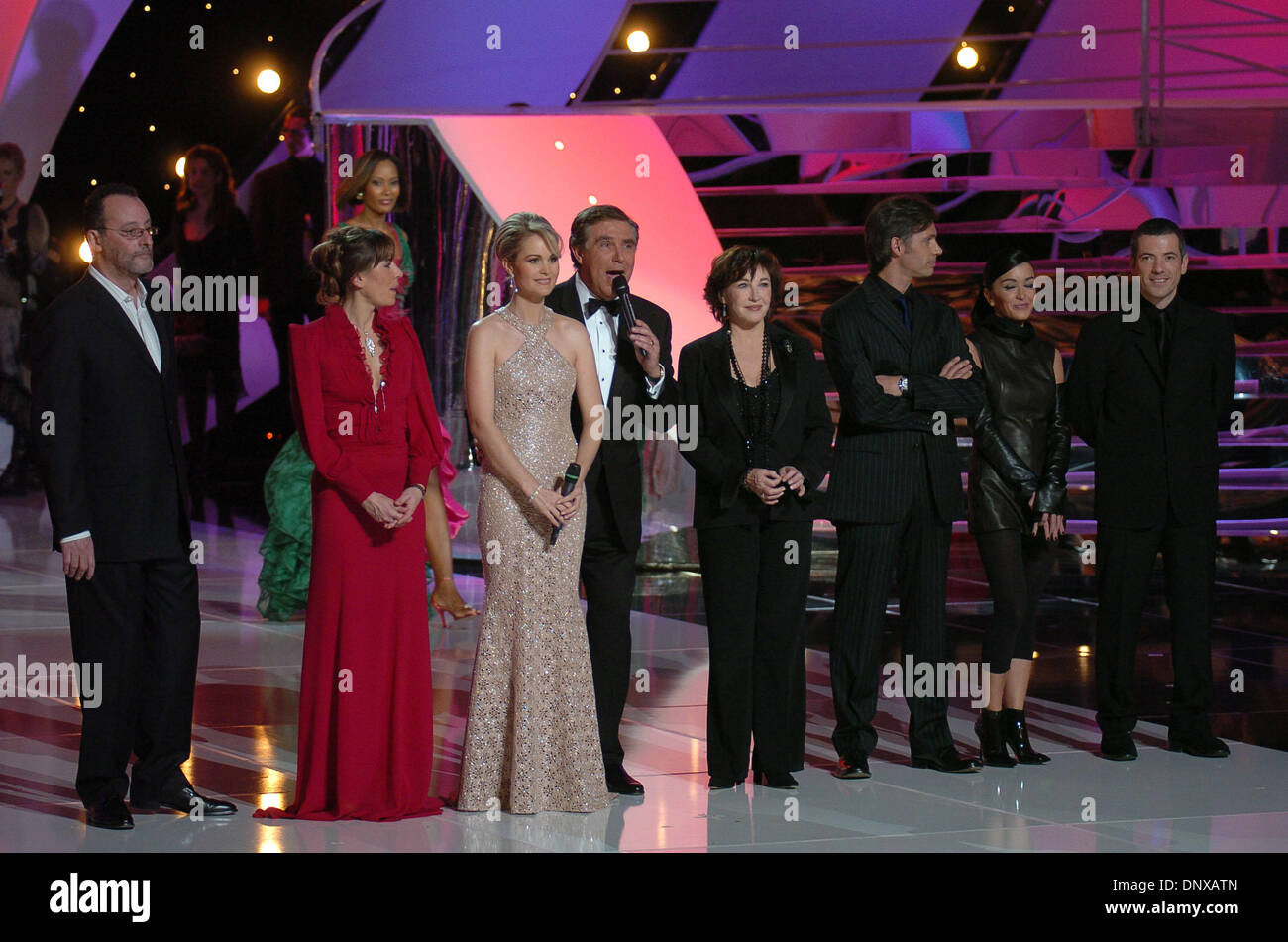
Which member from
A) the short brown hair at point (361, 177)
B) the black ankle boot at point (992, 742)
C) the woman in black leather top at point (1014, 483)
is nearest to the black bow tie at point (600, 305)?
the woman in black leather top at point (1014, 483)

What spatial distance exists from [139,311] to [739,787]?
6.89 ft

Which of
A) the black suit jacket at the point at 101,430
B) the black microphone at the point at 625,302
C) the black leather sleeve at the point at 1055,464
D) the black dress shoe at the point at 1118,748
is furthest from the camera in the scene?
the black dress shoe at the point at 1118,748

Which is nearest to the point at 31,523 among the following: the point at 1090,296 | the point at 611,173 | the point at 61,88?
the point at 61,88

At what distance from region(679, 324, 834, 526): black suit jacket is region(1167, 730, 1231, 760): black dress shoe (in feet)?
4.77

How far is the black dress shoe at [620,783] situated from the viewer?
15.0 feet

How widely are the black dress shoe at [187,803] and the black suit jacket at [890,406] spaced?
192 cm

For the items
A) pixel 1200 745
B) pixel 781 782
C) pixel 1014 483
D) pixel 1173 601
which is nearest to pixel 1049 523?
pixel 1014 483

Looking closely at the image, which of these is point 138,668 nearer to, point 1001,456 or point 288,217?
point 1001,456

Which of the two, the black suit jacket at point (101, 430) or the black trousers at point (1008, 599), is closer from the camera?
the black suit jacket at point (101, 430)

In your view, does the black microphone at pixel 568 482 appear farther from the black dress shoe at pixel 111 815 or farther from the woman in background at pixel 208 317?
the woman in background at pixel 208 317

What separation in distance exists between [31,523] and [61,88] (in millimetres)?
2979

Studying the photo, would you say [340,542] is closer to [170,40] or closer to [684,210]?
[684,210]

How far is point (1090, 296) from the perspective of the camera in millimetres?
6930

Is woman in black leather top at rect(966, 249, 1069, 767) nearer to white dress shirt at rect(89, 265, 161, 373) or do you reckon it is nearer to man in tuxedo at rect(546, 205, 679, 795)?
man in tuxedo at rect(546, 205, 679, 795)
